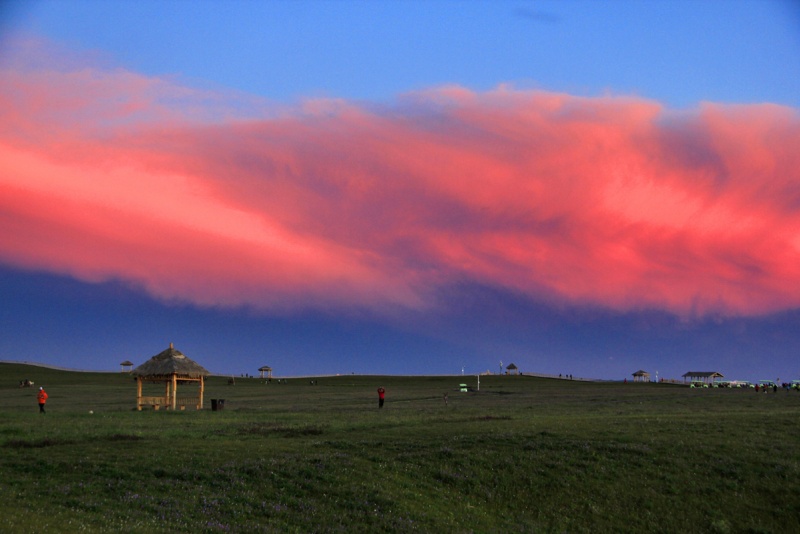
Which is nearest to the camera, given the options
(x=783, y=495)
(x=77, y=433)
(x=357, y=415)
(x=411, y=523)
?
(x=411, y=523)

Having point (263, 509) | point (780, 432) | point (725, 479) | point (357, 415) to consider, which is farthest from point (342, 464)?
point (780, 432)

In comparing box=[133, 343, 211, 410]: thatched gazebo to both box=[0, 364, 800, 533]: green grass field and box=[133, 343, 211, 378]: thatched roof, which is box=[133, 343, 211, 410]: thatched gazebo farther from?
box=[0, 364, 800, 533]: green grass field

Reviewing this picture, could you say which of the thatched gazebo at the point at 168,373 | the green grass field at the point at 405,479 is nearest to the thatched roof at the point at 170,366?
Answer: the thatched gazebo at the point at 168,373

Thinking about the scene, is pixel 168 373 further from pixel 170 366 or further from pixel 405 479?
pixel 405 479

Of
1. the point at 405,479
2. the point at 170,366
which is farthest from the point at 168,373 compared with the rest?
the point at 405,479

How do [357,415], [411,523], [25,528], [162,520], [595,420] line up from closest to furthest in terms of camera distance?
[25,528]
[162,520]
[411,523]
[595,420]
[357,415]

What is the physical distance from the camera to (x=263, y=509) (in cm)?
2316

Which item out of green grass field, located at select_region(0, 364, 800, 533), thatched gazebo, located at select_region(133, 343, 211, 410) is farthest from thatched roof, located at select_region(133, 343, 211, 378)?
green grass field, located at select_region(0, 364, 800, 533)

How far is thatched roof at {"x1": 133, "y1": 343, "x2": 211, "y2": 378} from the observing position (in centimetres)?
6275

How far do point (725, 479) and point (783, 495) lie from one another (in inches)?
91.3

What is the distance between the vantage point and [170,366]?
206 feet

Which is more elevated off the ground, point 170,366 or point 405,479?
point 170,366

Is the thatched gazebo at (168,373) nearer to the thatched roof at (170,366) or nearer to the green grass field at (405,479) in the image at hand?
the thatched roof at (170,366)

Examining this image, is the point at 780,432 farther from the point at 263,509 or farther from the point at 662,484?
the point at 263,509
